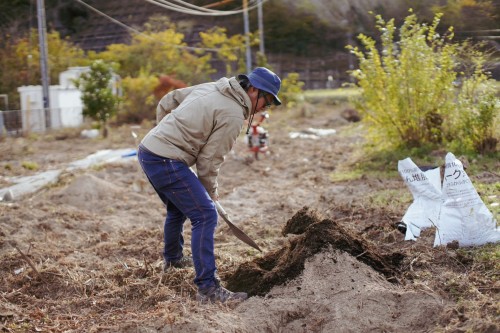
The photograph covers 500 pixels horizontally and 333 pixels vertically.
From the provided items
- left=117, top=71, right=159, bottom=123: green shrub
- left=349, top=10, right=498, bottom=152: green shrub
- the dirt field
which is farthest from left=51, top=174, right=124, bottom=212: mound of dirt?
left=117, top=71, right=159, bottom=123: green shrub

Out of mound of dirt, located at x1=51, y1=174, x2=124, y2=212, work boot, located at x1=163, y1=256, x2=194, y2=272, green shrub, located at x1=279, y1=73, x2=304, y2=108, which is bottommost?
green shrub, located at x1=279, y1=73, x2=304, y2=108

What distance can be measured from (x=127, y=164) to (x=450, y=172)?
8148mm

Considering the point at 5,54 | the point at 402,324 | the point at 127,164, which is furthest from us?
the point at 5,54

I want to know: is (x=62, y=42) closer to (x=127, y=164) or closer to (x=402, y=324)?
(x=127, y=164)

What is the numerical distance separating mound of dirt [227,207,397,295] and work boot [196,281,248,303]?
11cm

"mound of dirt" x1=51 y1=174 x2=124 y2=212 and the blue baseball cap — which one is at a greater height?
the blue baseball cap

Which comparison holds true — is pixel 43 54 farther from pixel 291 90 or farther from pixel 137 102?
pixel 291 90

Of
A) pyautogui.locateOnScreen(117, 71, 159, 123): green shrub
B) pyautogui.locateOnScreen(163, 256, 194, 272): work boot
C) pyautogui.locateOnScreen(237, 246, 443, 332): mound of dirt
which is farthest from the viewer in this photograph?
pyautogui.locateOnScreen(117, 71, 159, 123): green shrub

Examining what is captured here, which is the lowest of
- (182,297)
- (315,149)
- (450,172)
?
(315,149)

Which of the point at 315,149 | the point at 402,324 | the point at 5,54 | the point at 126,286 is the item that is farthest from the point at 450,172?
the point at 5,54

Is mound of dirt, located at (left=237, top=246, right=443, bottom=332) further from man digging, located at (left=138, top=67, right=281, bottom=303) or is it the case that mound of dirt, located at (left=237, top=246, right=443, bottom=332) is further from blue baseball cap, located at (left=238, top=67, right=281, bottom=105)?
blue baseball cap, located at (left=238, top=67, right=281, bottom=105)

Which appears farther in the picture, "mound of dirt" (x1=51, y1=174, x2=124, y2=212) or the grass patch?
the grass patch

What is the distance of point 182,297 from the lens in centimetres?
495

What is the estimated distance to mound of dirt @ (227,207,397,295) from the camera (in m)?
4.90
